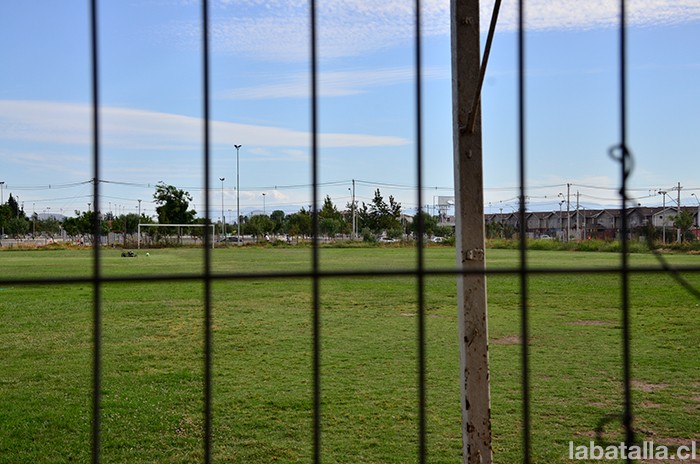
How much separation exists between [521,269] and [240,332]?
35.4ft

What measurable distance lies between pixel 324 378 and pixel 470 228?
6691 millimetres

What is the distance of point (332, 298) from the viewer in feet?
56.5

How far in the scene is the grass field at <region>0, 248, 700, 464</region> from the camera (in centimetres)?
595

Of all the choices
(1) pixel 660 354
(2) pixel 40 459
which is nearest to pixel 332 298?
(1) pixel 660 354

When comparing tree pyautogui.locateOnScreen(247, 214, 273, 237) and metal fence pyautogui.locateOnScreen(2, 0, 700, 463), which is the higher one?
tree pyautogui.locateOnScreen(247, 214, 273, 237)

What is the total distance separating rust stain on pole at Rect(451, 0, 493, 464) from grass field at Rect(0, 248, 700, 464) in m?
0.32

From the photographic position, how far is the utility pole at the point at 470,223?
188cm

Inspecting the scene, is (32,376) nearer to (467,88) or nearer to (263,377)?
(263,377)

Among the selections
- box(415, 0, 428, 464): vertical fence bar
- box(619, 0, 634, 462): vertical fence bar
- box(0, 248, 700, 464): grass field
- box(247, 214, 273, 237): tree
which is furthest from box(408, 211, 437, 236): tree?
box(247, 214, 273, 237): tree

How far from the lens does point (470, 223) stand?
199cm

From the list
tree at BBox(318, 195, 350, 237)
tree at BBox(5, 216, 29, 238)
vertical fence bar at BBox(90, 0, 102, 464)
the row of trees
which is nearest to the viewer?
vertical fence bar at BBox(90, 0, 102, 464)
